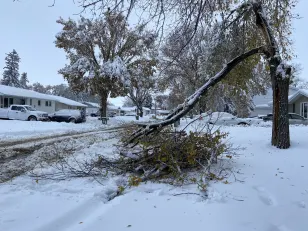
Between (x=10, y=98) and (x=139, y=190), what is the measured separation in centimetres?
3245

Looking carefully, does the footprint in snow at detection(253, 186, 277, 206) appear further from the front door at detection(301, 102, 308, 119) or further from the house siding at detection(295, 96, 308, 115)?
the house siding at detection(295, 96, 308, 115)

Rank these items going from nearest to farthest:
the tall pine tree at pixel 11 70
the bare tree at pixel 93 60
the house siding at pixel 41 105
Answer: the bare tree at pixel 93 60 < the house siding at pixel 41 105 < the tall pine tree at pixel 11 70

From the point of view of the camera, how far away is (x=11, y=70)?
54031 mm

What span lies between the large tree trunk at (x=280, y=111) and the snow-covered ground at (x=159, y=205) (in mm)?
2383

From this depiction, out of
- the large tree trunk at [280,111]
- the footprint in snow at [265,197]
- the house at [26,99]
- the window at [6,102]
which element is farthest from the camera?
the window at [6,102]

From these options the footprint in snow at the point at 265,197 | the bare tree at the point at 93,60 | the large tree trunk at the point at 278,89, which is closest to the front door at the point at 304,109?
the bare tree at the point at 93,60

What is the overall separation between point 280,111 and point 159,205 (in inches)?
216

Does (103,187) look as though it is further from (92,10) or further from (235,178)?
(92,10)

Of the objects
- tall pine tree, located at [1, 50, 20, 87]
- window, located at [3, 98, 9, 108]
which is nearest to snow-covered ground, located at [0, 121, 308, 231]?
window, located at [3, 98, 9, 108]

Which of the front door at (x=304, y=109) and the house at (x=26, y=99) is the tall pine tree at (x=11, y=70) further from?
the front door at (x=304, y=109)

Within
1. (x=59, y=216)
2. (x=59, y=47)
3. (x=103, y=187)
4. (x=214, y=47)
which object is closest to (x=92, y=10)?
(x=103, y=187)

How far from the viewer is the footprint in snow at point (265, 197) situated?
11.7 feet

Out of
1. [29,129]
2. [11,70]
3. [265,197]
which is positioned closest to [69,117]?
[29,129]

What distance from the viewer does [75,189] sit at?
4.04 metres
